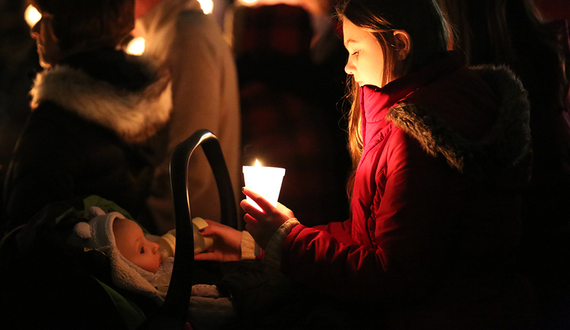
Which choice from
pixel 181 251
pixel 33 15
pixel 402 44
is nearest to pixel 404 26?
pixel 402 44

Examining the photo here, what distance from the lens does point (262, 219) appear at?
0.99 meters

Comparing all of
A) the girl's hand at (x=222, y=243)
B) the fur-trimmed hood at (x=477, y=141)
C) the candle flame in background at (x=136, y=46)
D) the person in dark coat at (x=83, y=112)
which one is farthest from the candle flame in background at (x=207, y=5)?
the fur-trimmed hood at (x=477, y=141)

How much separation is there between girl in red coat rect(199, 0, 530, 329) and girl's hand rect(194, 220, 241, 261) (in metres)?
0.50

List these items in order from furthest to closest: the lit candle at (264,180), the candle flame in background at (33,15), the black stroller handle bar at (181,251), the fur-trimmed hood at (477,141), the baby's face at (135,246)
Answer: the candle flame in background at (33,15)
the baby's face at (135,246)
the lit candle at (264,180)
the black stroller handle bar at (181,251)
the fur-trimmed hood at (477,141)

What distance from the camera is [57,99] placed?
1547 mm

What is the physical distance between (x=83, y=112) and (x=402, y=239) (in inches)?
52.0

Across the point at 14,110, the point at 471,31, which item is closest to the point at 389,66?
the point at 471,31

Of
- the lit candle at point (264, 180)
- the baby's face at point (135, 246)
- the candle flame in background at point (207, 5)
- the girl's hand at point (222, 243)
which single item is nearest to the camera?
the lit candle at point (264, 180)

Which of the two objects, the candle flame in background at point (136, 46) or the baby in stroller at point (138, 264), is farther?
the candle flame in background at point (136, 46)

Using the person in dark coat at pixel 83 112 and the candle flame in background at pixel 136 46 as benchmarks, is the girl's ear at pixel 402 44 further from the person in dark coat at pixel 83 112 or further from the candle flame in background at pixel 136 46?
the candle flame in background at pixel 136 46

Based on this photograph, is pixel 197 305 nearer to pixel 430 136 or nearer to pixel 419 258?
pixel 419 258

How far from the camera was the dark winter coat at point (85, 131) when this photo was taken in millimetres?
1488

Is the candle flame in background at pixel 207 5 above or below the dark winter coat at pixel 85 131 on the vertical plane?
above

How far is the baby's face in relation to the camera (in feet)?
4.12
